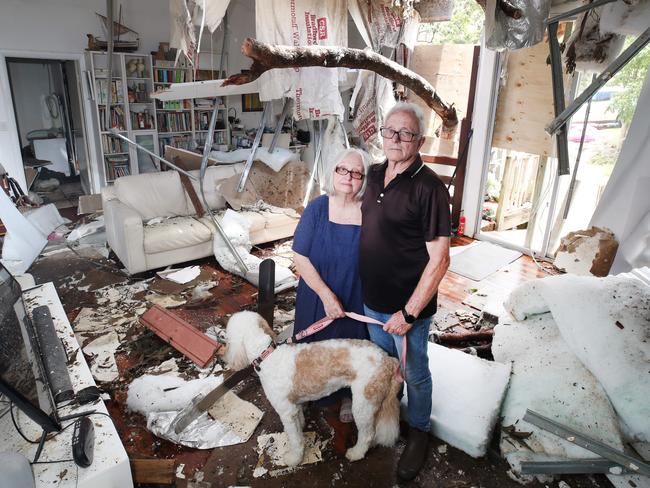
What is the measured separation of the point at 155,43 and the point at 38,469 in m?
6.08

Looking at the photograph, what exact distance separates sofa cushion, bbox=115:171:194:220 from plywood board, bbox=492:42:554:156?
3465 mm

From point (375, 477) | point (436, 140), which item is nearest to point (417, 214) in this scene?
point (375, 477)

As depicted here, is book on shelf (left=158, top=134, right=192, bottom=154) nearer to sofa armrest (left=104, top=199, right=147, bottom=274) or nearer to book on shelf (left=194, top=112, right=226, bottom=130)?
book on shelf (left=194, top=112, right=226, bottom=130)

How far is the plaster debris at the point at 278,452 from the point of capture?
1.91 meters

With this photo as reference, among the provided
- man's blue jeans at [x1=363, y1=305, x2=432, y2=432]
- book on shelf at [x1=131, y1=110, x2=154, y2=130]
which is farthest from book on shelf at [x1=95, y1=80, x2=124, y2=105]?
man's blue jeans at [x1=363, y1=305, x2=432, y2=432]

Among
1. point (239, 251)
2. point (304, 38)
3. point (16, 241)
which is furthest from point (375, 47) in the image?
point (16, 241)

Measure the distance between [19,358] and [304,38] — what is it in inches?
105

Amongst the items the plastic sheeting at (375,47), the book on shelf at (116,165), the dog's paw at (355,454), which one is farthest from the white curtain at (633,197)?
the book on shelf at (116,165)

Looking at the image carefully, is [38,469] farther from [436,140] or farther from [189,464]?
[436,140]

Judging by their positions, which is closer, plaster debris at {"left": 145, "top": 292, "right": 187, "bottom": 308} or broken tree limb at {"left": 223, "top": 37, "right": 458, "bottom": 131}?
broken tree limb at {"left": 223, "top": 37, "right": 458, "bottom": 131}

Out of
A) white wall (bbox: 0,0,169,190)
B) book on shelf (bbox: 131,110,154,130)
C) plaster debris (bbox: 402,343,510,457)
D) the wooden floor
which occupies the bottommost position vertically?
the wooden floor

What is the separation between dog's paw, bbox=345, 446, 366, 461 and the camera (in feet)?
6.27

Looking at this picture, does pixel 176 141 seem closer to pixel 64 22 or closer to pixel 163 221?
pixel 64 22

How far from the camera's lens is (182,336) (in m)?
2.73
